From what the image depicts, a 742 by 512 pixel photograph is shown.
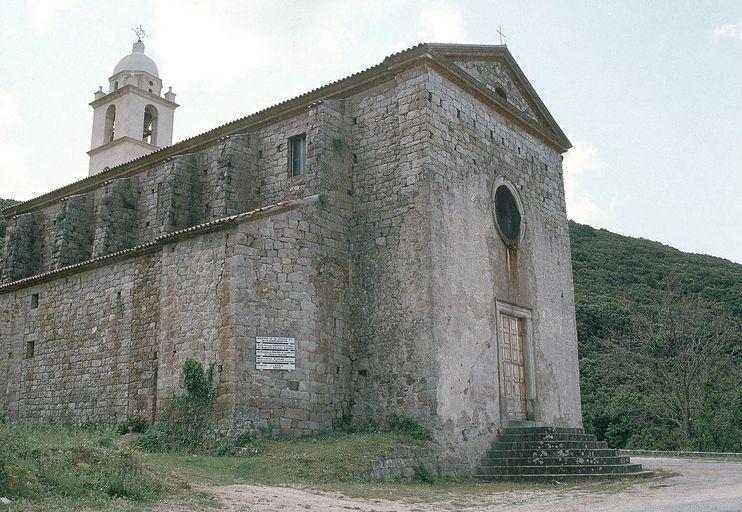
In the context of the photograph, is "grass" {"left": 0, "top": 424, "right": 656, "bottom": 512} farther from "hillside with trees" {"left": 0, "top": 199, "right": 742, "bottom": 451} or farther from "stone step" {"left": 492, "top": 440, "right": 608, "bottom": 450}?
"hillside with trees" {"left": 0, "top": 199, "right": 742, "bottom": 451}

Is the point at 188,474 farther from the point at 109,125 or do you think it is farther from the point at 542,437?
the point at 109,125

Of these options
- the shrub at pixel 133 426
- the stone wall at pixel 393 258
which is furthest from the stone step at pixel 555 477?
→ the shrub at pixel 133 426

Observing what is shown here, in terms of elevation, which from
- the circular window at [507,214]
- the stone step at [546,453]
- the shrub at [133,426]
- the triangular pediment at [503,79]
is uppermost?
the triangular pediment at [503,79]

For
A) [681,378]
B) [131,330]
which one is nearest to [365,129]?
[131,330]

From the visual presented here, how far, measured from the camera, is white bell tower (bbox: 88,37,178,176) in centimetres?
2872

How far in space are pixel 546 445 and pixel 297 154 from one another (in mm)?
8934

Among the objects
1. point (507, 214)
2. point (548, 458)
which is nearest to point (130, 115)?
point (507, 214)

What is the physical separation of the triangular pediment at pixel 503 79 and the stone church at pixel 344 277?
0.06 meters

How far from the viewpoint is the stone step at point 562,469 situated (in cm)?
1460

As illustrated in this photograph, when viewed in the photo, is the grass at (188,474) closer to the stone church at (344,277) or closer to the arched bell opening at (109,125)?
the stone church at (344,277)

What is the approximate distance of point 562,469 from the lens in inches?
575

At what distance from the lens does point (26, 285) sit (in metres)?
20.9

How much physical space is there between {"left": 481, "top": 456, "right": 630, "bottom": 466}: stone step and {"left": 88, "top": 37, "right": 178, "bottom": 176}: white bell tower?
63.0ft

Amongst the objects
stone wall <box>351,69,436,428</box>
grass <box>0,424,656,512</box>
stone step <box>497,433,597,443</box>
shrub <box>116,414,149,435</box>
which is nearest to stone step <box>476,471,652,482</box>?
grass <box>0,424,656,512</box>
